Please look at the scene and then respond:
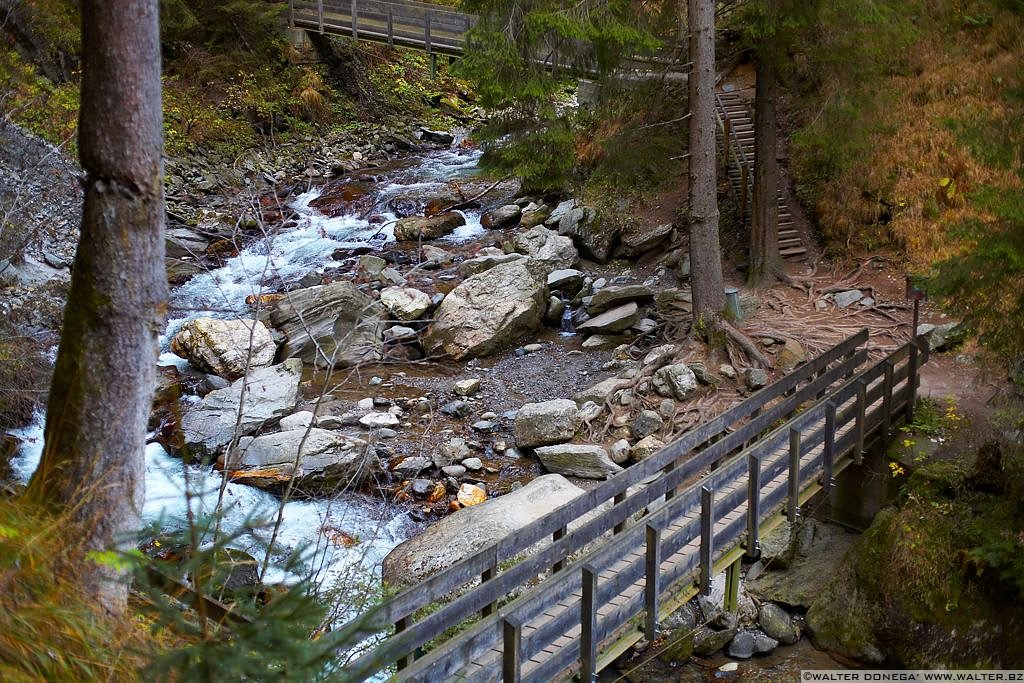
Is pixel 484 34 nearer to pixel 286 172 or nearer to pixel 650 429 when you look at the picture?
pixel 650 429

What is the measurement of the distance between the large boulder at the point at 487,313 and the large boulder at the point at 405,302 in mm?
481

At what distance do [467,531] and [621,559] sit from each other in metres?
2.34

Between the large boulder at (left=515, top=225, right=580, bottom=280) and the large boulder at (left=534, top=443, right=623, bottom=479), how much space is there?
21.9ft

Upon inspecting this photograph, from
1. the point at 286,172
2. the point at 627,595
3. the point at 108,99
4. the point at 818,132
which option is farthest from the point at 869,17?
the point at 286,172

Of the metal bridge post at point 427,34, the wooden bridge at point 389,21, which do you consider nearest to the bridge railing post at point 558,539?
the wooden bridge at point 389,21

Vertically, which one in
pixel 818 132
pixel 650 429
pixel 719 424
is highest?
pixel 818 132

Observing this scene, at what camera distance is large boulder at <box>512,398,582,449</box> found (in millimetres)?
11938

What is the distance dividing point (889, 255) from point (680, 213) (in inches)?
178

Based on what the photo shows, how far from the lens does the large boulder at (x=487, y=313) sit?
1510 centimetres

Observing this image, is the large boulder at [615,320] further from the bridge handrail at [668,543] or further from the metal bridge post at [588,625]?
the metal bridge post at [588,625]

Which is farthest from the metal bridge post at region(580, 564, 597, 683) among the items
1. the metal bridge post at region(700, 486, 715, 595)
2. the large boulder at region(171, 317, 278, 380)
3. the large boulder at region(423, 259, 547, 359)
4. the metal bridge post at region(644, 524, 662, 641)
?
the large boulder at region(171, 317, 278, 380)

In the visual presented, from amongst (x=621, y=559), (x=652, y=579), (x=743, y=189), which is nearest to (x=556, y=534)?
(x=621, y=559)

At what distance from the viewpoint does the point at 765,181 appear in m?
14.6

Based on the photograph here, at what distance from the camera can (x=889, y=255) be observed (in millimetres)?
14961
